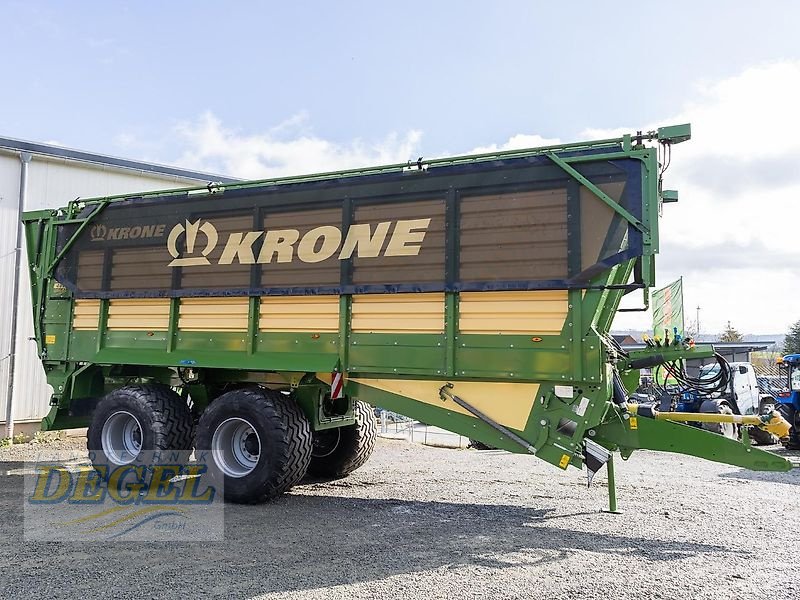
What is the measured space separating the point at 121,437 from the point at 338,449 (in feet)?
8.14

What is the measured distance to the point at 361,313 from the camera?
21.3ft

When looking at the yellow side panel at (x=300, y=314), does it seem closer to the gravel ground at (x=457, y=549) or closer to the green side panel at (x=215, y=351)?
the green side panel at (x=215, y=351)

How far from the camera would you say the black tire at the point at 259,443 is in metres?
6.56

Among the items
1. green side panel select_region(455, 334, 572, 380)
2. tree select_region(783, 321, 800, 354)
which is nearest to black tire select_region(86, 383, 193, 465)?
green side panel select_region(455, 334, 572, 380)

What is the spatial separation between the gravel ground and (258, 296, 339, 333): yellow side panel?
1.77m

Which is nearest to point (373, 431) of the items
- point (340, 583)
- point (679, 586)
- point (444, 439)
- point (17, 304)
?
point (340, 583)

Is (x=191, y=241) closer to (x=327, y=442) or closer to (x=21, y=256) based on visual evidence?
(x=327, y=442)

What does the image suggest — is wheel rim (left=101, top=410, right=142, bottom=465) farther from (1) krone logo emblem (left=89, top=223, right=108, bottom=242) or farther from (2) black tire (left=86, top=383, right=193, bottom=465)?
(1) krone logo emblem (left=89, top=223, right=108, bottom=242)

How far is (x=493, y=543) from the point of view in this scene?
5.41 m

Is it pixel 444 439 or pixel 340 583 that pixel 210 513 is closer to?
pixel 340 583

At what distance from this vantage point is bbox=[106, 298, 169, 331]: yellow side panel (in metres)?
7.48

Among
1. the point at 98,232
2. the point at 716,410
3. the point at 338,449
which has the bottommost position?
the point at 338,449

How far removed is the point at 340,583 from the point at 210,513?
2.32m

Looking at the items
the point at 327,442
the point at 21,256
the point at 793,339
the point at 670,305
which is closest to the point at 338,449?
the point at 327,442
